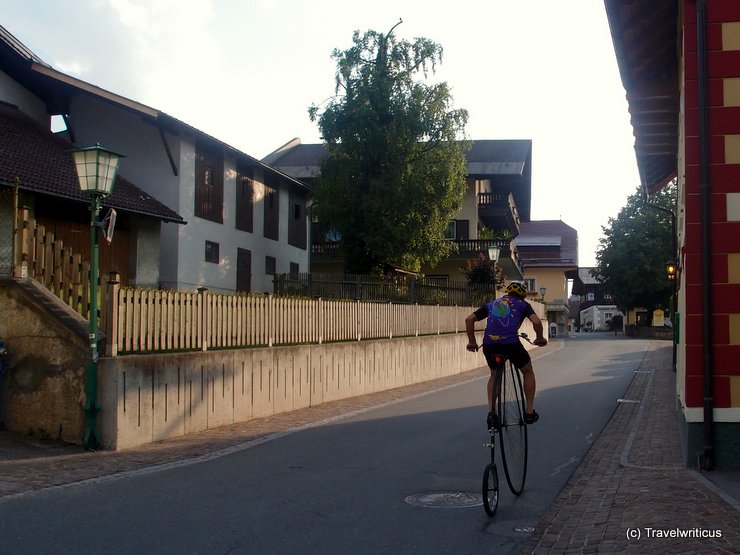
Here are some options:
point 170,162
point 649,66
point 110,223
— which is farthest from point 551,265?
point 110,223

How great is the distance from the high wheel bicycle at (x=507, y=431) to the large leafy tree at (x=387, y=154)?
2711 centimetres

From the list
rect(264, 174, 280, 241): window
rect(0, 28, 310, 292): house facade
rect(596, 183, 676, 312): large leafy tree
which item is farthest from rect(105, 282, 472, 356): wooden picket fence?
rect(596, 183, 676, 312): large leafy tree

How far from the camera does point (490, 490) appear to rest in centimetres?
668

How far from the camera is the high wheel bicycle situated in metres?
6.71

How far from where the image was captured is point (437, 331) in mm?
27125

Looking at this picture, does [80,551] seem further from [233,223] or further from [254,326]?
[233,223]

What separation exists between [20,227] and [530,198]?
2320 inches

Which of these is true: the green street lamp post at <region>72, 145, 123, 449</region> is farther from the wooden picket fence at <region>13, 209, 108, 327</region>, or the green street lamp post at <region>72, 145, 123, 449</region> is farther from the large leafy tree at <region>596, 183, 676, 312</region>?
the large leafy tree at <region>596, 183, 676, 312</region>

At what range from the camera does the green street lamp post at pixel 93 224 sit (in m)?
10.2

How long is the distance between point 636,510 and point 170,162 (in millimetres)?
21816

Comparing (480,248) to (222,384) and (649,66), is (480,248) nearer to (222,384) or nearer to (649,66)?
(222,384)

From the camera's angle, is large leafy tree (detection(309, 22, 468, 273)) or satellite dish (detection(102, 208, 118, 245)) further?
large leafy tree (detection(309, 22, 468, 273))

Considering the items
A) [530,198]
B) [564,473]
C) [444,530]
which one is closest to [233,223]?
[564,473]

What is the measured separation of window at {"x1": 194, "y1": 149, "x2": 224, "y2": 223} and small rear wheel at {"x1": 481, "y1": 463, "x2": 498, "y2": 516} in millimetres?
21810
